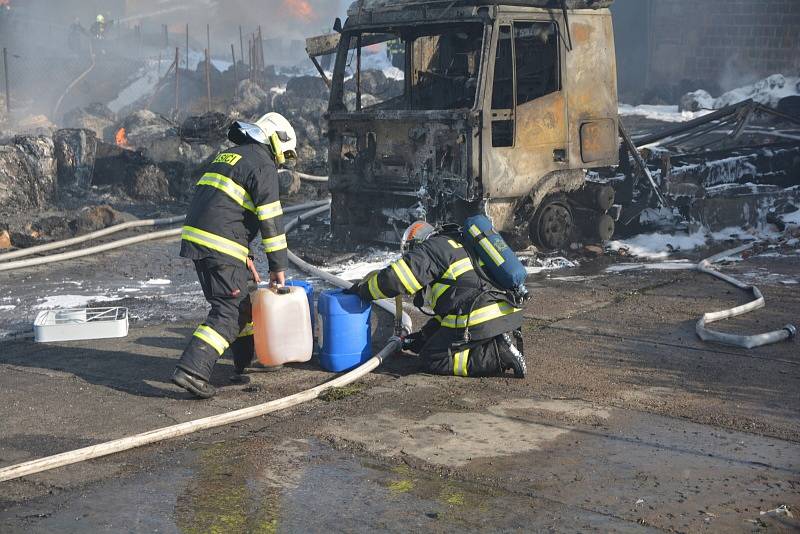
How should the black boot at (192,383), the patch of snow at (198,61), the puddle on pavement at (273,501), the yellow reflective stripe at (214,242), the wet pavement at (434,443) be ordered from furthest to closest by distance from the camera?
1. the patch of snow at (198,61)
2. the yellow reflective stripe at (214,242)
3. the black boot at (192,383)
4. the wet pavement at (434,443)
5. the puddle on pavement at (273,501)

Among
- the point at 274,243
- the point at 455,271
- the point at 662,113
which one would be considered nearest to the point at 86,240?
the point at 274,243

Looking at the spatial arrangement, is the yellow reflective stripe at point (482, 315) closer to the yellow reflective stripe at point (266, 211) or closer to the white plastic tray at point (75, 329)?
the yellow reflective stripe at point (266, 211)

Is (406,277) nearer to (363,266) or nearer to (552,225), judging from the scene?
(363,266)

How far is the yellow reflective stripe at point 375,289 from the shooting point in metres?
5.48

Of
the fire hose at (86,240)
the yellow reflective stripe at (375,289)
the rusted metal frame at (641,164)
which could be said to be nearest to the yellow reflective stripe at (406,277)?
the yellow reflective stripe at (375,289)

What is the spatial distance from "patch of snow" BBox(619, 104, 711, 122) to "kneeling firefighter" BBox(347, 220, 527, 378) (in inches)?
600

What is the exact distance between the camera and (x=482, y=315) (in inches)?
217

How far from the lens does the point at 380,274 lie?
547 centimetres

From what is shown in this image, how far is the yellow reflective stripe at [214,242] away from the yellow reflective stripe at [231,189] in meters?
0.23

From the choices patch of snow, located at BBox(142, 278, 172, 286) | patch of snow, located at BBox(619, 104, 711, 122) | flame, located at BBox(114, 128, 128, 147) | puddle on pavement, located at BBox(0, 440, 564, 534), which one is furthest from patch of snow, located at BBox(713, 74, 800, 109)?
puddle on pavement, located at BBox(0, 440, 564, 534)

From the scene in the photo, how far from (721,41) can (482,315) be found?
73.3 ft

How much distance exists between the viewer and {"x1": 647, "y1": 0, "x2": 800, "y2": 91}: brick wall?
24203 millimetres

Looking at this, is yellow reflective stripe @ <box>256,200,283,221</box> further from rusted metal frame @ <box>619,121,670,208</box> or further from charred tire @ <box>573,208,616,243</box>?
rusted metal frame @ <box>619,121,670,208</box>

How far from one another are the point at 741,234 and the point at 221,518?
8268mm
